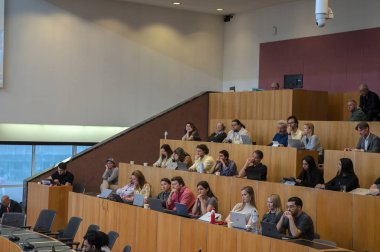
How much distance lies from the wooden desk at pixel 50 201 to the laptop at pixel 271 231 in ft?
17.4

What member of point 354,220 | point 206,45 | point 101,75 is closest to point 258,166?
point 354,220

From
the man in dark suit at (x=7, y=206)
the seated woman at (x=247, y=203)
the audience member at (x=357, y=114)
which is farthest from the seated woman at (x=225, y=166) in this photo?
the man in dark suit at (x=7, y=206)

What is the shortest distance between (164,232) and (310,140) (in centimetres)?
258

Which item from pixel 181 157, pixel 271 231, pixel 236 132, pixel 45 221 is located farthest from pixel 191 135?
pixel 271 231

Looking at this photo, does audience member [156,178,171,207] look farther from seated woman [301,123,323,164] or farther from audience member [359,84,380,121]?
audience member [359,84,380,121]

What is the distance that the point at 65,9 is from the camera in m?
13.2

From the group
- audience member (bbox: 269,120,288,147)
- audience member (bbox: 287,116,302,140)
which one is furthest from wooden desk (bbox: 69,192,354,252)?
audience member (bbox: 287,116,302,140)

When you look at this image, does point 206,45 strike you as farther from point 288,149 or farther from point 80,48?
point 288,149

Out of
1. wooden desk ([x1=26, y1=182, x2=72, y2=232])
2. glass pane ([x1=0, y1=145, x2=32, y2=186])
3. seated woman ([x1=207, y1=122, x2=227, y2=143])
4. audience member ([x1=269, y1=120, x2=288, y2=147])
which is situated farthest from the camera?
glass pane ([x1=0, y1=145, x2=32, y2=186])

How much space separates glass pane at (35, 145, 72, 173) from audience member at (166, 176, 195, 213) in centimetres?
662

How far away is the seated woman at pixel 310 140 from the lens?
8844mm

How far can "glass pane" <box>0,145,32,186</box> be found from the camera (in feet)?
46.0

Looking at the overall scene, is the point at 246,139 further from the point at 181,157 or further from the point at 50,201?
the point at 50,201

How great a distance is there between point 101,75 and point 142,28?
4.76 ft
